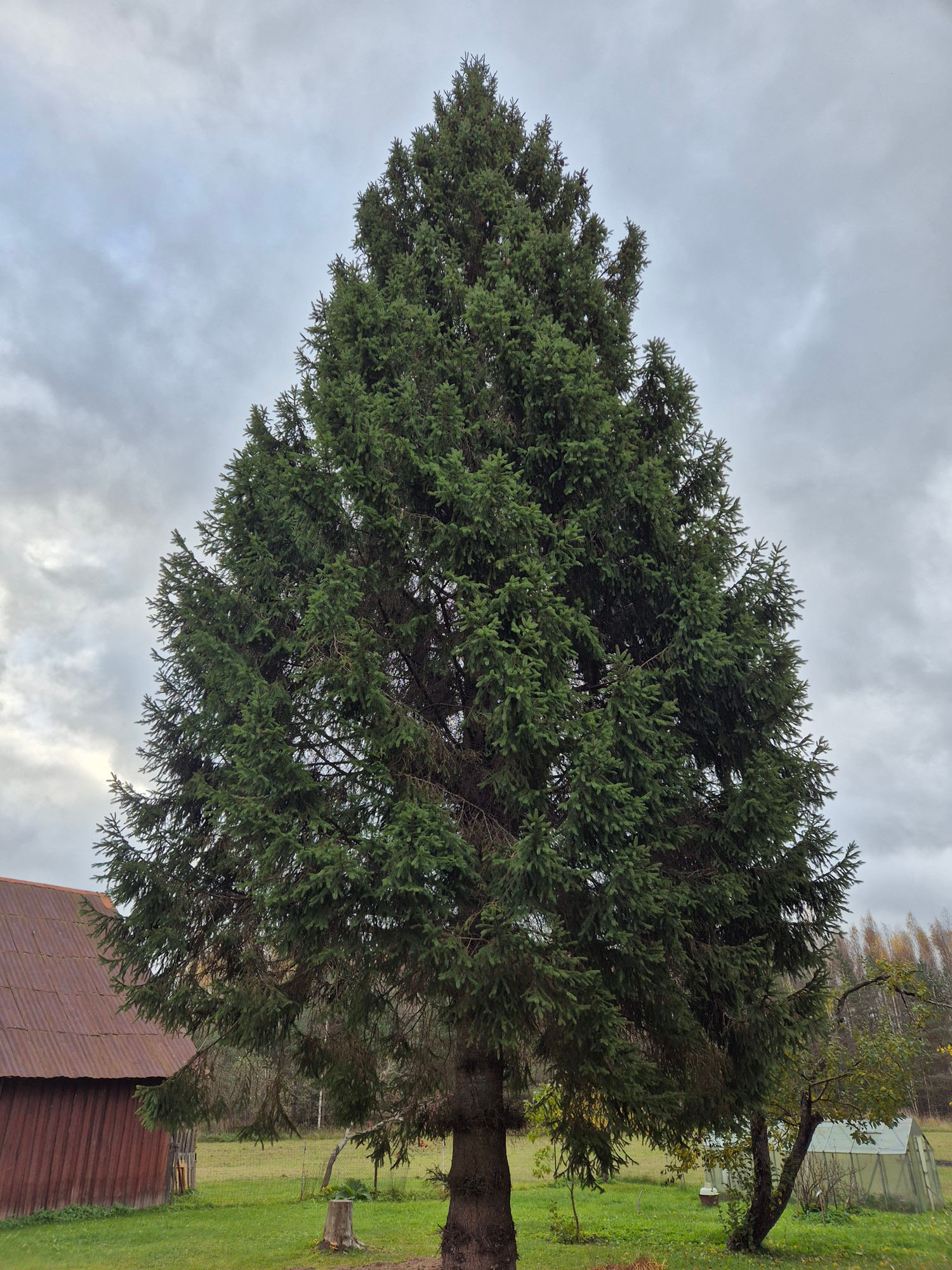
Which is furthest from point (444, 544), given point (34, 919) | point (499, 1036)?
point (34, 919)

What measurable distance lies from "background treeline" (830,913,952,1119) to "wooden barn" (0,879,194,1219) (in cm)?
1375

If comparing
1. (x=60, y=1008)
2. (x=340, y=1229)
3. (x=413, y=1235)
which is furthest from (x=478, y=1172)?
(x=60, y=1008)

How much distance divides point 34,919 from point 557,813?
16.3 meters

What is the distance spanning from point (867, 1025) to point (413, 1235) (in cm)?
904

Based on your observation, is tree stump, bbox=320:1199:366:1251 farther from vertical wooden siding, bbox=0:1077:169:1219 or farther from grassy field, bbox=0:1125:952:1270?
vertical wooden siding, bbox=0:1077:169:1219

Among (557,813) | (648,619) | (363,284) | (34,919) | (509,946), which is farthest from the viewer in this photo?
(34,919)

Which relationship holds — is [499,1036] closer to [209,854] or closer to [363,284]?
[209,854]

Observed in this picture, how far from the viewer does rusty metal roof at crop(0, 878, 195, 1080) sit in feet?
52.6

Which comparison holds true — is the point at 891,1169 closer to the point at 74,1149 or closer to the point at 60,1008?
the point at 74,1149

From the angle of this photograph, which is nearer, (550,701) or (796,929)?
(550,701)

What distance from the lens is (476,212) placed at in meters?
11.2

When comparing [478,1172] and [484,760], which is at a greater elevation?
[484,760]

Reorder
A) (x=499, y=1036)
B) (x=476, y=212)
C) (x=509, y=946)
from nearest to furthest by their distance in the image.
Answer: (x=509, y=946), (x=499, y=1036), (x=476, y=212)

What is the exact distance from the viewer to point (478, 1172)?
7.64 metres
